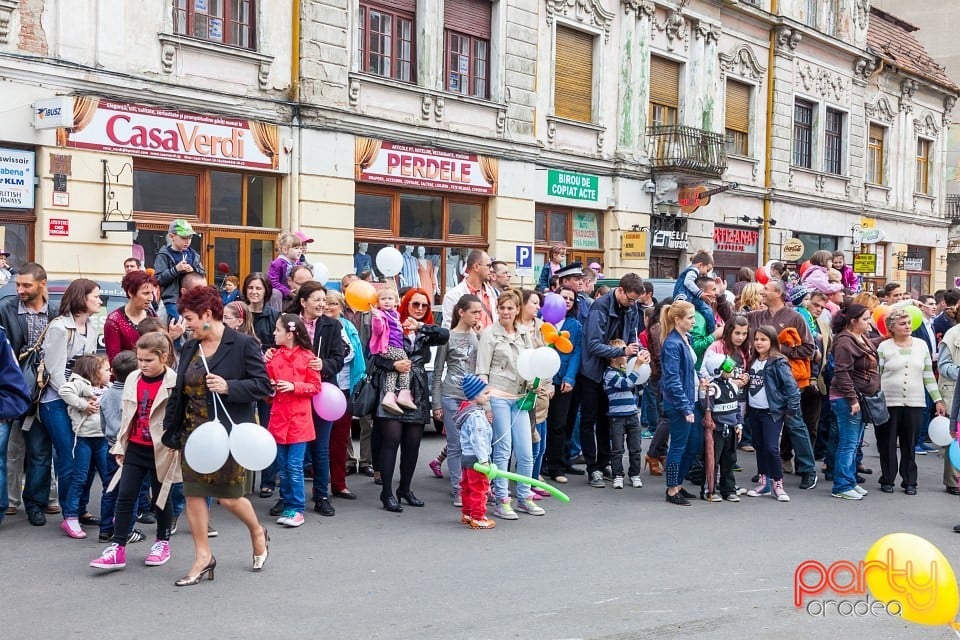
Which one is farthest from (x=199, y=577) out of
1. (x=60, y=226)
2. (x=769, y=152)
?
(x=769, y=152)

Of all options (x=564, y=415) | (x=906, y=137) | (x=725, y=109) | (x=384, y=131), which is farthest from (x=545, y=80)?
(x=906, y=137)

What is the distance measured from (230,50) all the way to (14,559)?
10493 millimetres

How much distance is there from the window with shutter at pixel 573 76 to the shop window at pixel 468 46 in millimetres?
2016

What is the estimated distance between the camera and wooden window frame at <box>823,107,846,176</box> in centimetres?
3036

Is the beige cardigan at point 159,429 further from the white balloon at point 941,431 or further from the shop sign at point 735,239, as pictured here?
the shop sign at point 735,239

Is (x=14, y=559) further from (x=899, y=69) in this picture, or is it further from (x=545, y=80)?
(x=899, y=69)

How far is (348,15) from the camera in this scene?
17.2 metres

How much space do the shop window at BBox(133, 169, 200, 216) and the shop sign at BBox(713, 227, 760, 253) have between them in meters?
14.9

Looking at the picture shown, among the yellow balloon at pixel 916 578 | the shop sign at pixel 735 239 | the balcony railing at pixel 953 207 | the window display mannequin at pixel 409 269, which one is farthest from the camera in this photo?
the balcony railing at pixel 953 207

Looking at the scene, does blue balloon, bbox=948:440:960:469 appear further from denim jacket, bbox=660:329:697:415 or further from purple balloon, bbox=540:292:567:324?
purple balloon, bbox=540:292:567:324

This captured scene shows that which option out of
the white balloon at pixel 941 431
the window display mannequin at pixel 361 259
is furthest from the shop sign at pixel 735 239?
the white balloon at pixel 941 431

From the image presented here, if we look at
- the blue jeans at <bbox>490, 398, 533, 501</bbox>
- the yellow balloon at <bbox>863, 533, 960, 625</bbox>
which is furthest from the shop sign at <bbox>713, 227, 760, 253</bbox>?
the yellow balloon at <bbox>863, 533, 960, 625</bbox>

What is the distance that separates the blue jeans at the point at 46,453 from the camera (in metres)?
7.41

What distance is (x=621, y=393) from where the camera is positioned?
381 inches
